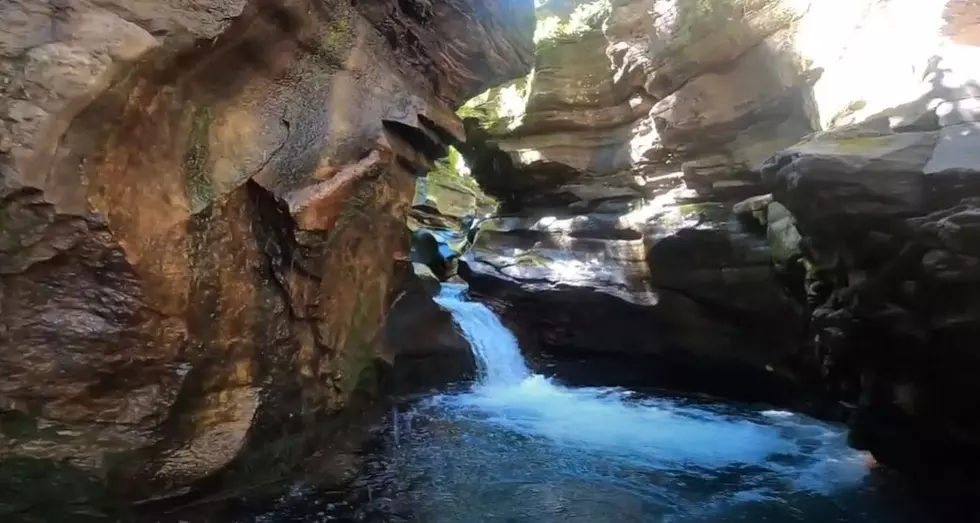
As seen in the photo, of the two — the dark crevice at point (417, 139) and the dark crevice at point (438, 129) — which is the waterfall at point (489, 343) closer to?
the dark crevice at point (417, 139)

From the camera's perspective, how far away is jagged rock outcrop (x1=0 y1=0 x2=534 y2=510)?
4520 millimetres

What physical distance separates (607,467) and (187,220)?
4762mm

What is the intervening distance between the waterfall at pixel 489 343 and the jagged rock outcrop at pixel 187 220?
325 cm

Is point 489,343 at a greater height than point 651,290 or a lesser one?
lesser

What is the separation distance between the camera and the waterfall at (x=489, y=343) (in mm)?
11298

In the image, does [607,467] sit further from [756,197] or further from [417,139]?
[756,197]

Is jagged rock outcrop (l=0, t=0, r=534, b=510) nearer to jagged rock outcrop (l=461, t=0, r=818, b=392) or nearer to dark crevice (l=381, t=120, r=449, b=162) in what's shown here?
dark crevice (l=381, t=120, r=449, b=162)

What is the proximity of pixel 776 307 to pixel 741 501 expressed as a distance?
4440 mm

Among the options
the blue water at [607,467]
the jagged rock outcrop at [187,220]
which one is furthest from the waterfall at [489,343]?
the jagged rock outcrop at [187,220]

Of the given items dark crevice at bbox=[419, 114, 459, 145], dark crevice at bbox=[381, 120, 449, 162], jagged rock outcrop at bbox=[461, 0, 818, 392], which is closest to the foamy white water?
jagged rock outcrop at bbox=[461, 0, 818, 392]

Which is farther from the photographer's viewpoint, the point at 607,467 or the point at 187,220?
the point at 607,467

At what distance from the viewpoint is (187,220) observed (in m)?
5.50

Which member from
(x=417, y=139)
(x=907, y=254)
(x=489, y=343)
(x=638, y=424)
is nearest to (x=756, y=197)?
(x=638, y=424)

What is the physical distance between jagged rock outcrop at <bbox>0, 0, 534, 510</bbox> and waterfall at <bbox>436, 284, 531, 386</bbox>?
3.25 m
